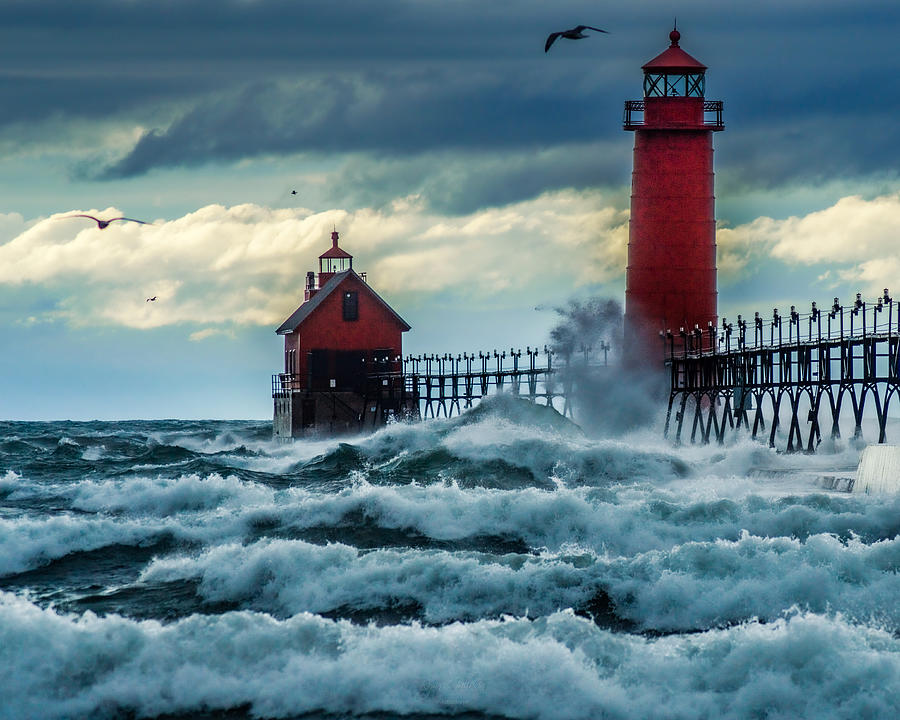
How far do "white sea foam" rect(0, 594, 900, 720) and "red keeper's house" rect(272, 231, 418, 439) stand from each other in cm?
4528

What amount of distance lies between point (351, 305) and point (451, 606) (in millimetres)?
44401

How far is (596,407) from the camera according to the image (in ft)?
165

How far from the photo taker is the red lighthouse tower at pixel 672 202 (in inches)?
1738

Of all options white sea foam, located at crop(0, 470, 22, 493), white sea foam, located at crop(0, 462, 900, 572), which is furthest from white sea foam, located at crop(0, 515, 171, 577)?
white sea foam, located at crop(0, 470, 22, 493)

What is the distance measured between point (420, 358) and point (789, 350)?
25.2 metres

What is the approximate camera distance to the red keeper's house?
58469mm

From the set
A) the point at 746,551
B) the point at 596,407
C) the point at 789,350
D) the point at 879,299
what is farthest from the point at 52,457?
the point at 746,551

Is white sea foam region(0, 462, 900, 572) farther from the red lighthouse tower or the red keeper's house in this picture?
the red keeper's house

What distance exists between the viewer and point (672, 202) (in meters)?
44.2

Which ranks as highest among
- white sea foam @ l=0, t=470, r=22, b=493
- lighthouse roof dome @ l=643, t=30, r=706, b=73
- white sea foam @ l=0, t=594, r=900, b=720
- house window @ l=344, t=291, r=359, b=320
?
lighthouse roof dome @ l=643, t=30, r=706, b=73

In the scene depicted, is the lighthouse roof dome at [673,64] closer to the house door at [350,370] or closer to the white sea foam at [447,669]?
the house door at [350,370]

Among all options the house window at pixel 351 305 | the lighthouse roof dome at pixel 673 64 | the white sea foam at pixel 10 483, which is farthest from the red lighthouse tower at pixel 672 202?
the white sea foam at pixel 10 483

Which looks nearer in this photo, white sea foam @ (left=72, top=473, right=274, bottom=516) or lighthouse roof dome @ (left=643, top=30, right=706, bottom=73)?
white sea foam @ (left=72, top=473, right=274, bottom=516)

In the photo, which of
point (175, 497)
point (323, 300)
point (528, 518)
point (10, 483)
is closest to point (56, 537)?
point (175, 497)
